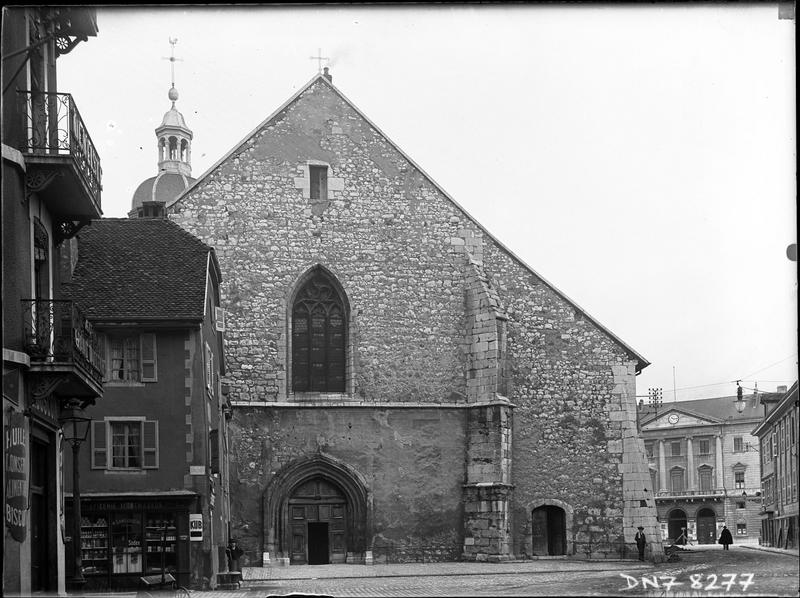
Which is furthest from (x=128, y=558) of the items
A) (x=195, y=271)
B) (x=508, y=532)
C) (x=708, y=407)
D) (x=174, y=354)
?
(x=508, y=532)

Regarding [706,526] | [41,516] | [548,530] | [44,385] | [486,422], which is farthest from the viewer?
[548,530]

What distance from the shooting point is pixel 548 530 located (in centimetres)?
3525

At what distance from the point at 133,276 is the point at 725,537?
10853 mm

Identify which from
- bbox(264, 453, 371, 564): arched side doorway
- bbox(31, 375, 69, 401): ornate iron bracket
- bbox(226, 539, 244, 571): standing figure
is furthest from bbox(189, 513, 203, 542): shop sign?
bbox(31, 375, 69, 401): ornate iron bracket

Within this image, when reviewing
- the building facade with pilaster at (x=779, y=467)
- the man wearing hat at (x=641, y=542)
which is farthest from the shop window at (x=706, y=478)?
the man wearing hat at (x=641, y=542)

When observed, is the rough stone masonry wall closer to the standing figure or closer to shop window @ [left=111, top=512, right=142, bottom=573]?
the standing figure

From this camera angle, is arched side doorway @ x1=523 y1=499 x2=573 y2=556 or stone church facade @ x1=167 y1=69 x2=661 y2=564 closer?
stone church facade @ x1=167 y1=69 x2=661 y2=564

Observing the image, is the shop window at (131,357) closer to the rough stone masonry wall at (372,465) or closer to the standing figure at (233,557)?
the standing figure at (233,557)

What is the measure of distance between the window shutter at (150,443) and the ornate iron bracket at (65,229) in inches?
211

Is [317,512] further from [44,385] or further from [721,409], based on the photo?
[44,385]

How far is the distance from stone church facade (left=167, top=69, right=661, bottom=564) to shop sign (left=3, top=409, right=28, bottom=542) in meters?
9.94

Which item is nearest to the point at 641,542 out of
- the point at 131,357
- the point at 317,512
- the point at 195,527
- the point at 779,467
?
the point at 317,512

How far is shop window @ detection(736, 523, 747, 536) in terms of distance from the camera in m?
20.0

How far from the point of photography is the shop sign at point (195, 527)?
25078mm
